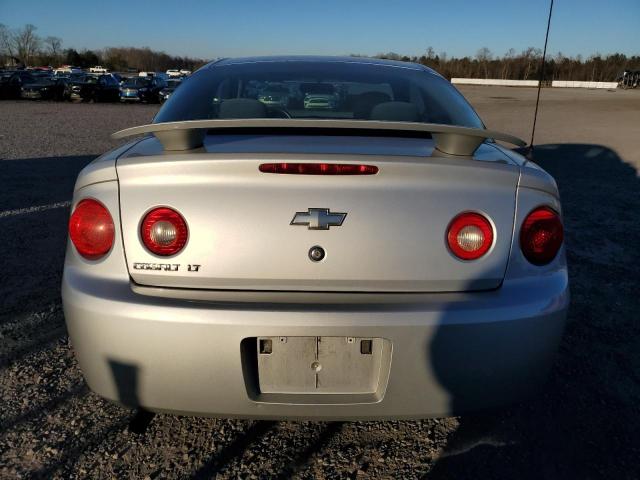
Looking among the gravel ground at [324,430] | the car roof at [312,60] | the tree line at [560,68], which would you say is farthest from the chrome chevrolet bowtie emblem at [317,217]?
the tree line at [560,68]

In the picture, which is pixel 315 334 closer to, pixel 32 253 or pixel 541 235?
pixel 541 235

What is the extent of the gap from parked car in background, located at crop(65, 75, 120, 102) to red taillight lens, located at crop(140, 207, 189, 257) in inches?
1062

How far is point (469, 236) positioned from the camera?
1.56 m

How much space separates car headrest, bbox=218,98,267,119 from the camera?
2297mm

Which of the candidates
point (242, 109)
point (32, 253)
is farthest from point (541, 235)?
point (32, 253)

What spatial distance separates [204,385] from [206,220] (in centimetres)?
51

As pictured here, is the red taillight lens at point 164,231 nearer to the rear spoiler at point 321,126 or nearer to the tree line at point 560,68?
the rear spoiler at point 321,126

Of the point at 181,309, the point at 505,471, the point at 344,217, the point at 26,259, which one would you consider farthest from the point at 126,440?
the point at 26,259

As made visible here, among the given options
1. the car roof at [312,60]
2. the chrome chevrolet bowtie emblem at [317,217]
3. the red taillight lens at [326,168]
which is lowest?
the chrome chevrolet bowtie emblem at [317,217]

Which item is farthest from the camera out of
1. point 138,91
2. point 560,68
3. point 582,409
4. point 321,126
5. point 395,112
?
point 560,68

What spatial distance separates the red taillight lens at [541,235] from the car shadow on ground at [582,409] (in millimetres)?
525

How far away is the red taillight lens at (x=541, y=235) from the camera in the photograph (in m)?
1.61

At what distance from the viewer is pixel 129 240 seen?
1578 millimetres

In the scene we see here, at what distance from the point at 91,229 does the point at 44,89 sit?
28.0 meters
